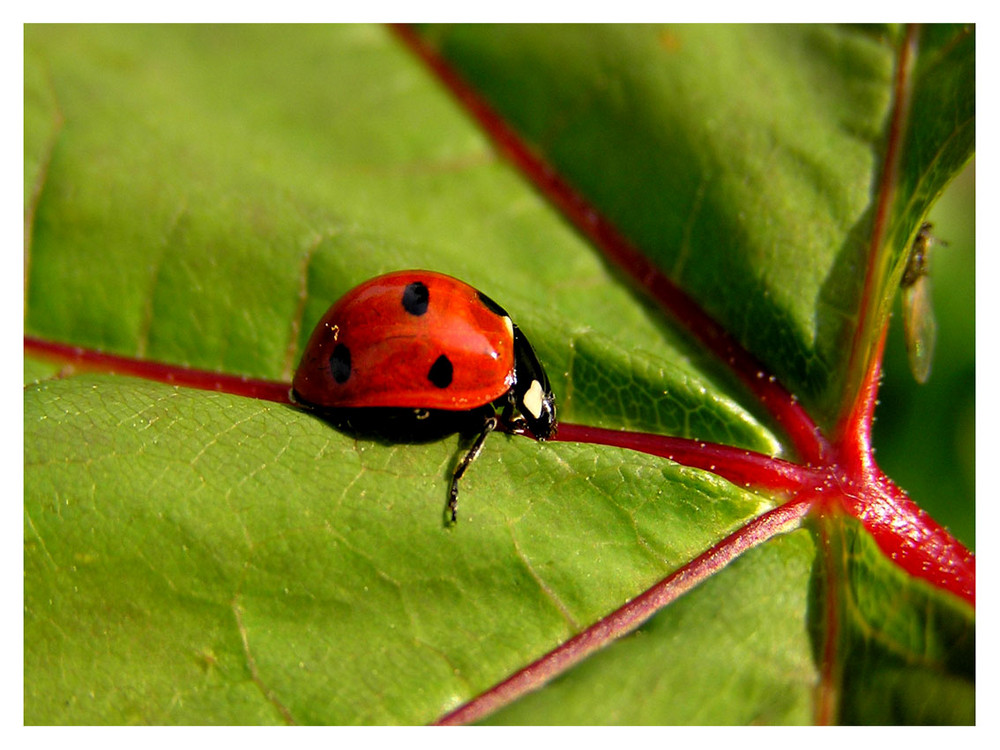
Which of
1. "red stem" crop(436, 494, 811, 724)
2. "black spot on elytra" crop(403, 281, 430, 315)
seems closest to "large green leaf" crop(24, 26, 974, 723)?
"red stem" crop(436, 494, 811, 724)

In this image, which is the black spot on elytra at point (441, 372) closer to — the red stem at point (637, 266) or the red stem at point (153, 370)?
the red stem at point (153, 370)

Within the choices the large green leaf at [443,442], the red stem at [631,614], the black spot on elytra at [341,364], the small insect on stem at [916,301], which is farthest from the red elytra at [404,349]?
the small insect on stem at [916,301]

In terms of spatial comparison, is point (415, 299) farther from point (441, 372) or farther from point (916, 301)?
point (916, 301)

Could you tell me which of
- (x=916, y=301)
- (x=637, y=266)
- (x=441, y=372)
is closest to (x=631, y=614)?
(x=441, y=372)

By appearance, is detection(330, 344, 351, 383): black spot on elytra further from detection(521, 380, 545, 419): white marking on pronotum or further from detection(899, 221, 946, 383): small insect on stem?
detection(899, 221, 946, 383): small insect on stem

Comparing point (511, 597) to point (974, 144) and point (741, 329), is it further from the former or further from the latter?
point (974, 144)

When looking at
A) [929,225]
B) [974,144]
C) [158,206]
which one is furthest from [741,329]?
[158,206]

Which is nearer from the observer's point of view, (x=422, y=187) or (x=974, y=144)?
(x=974, y=144)
